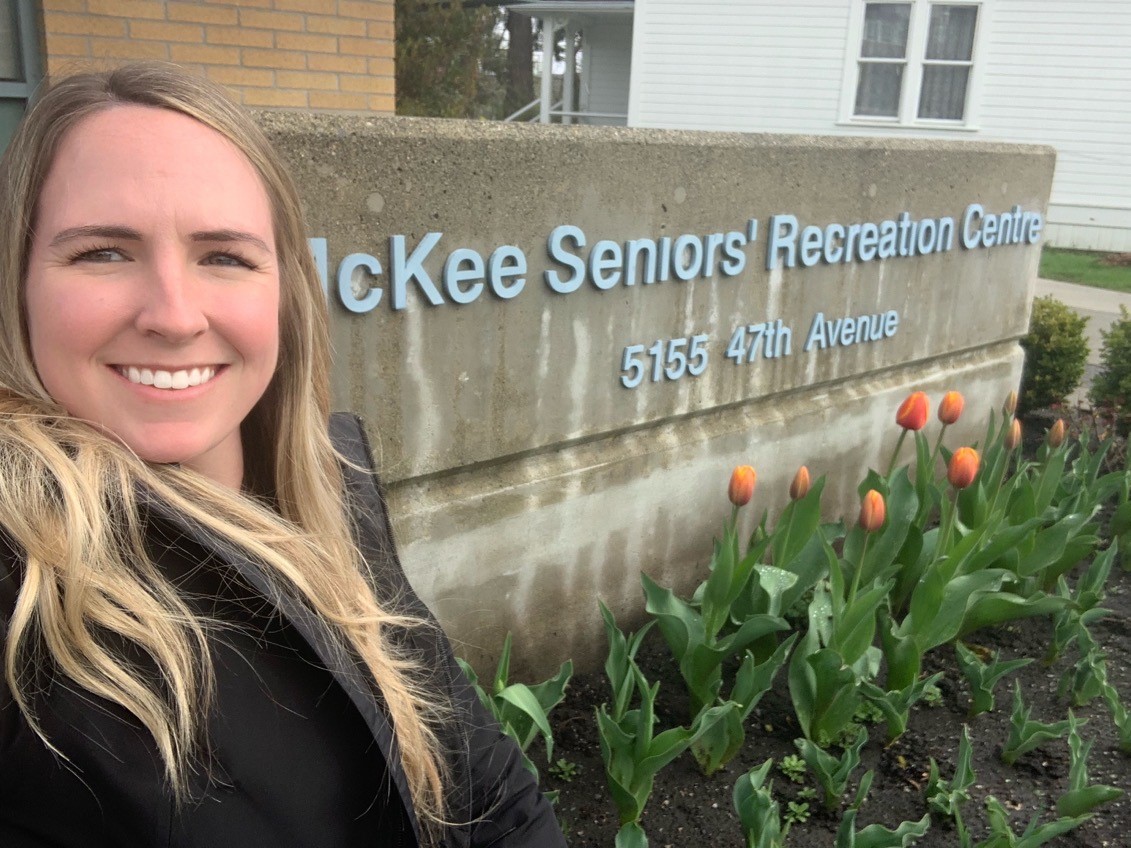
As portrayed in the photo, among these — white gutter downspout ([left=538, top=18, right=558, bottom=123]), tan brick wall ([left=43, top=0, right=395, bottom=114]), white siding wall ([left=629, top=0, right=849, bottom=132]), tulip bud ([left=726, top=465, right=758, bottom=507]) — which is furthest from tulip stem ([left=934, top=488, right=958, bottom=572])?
white gutter downspout ([left=538, top=18, right=558, bottom=123])

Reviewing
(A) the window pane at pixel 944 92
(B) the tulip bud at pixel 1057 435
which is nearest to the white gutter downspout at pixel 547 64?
(A) the window pane at pixel 944 92

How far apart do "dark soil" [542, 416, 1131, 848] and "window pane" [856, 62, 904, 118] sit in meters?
13.0

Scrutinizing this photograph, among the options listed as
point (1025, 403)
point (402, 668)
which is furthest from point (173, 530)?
point (1025, 403)

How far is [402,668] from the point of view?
1437 millimetres

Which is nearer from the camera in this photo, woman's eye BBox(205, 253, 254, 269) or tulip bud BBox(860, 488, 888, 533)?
woman's eye BBox(205, 253, 254, 269)

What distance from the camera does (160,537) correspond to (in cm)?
112

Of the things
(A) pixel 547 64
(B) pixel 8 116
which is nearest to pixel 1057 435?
(B) pixel 8 116

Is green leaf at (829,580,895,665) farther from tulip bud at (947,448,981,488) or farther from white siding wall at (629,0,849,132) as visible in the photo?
white siding wall at (629,0,849,132)

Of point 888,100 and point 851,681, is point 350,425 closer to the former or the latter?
point 851,681

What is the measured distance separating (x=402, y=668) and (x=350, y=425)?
475mm

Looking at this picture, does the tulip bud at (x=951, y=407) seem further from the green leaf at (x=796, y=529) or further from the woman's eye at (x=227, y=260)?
the woman's eye at (x=227, y=260)

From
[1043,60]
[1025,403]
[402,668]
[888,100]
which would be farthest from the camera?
[888,100]

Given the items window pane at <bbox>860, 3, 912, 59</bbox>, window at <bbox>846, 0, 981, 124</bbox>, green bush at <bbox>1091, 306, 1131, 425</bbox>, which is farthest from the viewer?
window pane at <bbox>860, 3, 912, 59</bbox>

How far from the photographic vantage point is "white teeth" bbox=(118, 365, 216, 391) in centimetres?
112
